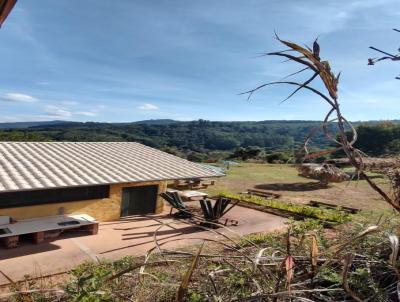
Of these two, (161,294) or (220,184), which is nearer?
(161,294)

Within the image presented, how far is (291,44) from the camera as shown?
3.79 feet

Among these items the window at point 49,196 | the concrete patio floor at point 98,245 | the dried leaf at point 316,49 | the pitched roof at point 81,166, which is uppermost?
the dried leaf at point 316,49

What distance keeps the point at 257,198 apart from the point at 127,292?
17437 millimetres

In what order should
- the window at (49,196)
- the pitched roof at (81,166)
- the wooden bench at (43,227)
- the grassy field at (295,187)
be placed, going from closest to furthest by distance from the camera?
the wooden bench at (43,227)
the window at (49,196)
the pitched roof at (81,166)
the grassy field at (295,187)

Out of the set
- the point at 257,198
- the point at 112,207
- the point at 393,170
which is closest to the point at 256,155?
the point at 257,198

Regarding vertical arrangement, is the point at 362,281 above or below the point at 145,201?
above

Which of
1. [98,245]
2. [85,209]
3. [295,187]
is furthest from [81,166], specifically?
[295,187]

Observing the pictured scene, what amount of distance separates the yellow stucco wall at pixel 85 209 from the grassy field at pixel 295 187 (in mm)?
6777

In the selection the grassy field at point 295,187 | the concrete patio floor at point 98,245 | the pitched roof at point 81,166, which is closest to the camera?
the concrete patio floor at point 98,245

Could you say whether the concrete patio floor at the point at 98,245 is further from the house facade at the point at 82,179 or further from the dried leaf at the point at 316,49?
the dried leaf at the point at 316,49

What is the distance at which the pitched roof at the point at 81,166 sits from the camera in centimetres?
1231

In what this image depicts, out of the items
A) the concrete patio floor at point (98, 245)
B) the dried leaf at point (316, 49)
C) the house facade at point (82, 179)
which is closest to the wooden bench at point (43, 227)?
the concrete patio floor at point (98, 245)

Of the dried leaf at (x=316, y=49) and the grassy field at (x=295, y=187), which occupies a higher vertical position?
the dried leaf at (x=316, y=49)

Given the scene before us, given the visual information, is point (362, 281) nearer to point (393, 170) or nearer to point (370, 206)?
point (393, 170)
